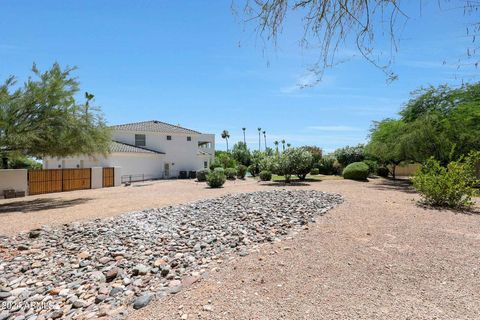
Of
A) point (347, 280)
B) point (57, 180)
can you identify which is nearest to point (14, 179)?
point (57, 180)

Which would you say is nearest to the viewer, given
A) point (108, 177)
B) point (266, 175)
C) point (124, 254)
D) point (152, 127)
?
point (124, 254)

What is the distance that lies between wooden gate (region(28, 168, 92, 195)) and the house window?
1236 centimetres

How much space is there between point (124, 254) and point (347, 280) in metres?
5.32

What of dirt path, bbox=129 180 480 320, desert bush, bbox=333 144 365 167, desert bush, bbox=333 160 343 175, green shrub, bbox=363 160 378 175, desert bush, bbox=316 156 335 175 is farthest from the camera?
desert bush, bbox=316 156 335 175

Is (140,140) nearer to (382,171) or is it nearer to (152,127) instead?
(152,127)

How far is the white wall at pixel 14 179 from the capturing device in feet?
59.3

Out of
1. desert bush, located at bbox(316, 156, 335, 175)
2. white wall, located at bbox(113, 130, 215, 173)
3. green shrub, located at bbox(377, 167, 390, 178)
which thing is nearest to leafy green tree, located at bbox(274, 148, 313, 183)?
desert bush, located at bbox(316, 156, 335, 175)

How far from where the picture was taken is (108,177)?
84.2 ft

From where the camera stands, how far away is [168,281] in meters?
5.72

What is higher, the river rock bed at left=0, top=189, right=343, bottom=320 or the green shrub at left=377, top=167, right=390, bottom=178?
the green shrub at left=377, top=167, right=390, bottom=178

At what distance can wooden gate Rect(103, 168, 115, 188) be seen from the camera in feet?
82.8

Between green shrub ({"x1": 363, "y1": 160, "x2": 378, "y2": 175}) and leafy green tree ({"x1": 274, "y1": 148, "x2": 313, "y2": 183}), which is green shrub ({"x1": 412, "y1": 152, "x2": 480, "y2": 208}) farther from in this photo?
green shrub ({"x1": 363, "y1": 160, "x2": 378, "y2": 175})

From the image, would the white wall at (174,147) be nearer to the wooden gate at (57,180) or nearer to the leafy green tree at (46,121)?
the wooden gate at (57,180)

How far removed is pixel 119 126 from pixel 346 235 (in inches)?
1332
